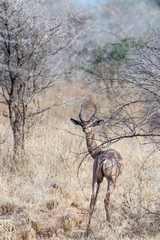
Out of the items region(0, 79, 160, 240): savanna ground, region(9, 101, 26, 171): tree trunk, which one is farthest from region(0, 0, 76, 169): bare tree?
region(0, 79, 160, 240): savanna ground

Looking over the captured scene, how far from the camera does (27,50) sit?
547 centimetres

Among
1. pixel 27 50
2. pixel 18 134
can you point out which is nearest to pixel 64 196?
pixel 18 134

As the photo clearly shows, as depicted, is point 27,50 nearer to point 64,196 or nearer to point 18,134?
point 18,134

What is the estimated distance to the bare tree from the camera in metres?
5.39

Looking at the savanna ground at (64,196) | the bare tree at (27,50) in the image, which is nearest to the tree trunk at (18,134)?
the bare tree at (27,50)

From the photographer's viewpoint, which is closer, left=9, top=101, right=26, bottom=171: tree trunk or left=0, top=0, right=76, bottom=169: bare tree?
left=0, top=0, right=76, bottom=169: bare tree

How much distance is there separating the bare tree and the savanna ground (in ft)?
1.95

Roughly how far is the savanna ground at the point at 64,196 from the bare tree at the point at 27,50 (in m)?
0.59

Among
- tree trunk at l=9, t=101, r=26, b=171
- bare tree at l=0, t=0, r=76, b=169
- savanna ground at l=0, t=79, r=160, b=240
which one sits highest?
bare tree at l=0, t=0, r=76, b=169

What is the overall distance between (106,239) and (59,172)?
7.14 feet

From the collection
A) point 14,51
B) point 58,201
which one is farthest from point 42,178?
point 14,51

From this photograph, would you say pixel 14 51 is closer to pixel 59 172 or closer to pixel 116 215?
pixel 59 172

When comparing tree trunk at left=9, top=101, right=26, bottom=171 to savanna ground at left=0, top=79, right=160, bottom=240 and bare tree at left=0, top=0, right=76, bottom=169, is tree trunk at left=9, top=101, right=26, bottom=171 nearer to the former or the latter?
bare tree at left=0, top=0, right=76, bottom=169

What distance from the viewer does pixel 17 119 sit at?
19.2 feet
